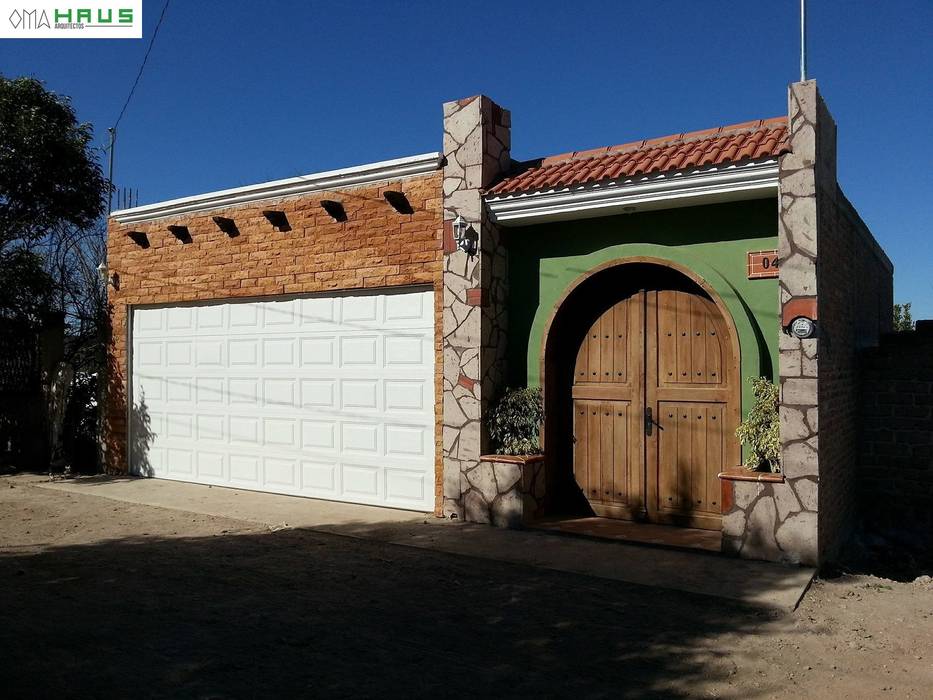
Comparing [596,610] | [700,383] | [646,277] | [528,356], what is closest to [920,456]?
[700,383]

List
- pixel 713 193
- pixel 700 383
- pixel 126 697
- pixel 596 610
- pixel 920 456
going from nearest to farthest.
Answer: pixel 126 697, pixel 596 610, pixel 713 193, pixel 700 383, pixel 920 456

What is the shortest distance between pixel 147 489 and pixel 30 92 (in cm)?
711

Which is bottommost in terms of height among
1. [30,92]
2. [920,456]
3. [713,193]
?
[920,456]

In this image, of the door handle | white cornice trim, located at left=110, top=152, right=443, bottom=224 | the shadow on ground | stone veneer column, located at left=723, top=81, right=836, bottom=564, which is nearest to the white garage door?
white cornice trim, located at left=110, top=152, right=443, bottom=224

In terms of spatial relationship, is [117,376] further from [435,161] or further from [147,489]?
[435,161]

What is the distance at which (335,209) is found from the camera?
30.7 feet

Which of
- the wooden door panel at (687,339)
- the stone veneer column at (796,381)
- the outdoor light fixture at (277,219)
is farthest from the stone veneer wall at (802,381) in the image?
the outdoor light fixture at (277,219)

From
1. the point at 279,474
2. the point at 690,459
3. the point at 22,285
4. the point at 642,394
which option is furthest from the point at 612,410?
the point at 22,285

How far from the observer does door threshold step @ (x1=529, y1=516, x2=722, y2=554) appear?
282 inches

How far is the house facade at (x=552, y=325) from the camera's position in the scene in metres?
6.69

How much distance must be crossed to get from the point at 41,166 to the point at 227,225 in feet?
15.1

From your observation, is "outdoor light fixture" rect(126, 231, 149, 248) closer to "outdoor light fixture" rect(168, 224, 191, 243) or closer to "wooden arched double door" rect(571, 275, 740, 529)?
"outdoor light fixture" rect(168, 224, 191, 243)

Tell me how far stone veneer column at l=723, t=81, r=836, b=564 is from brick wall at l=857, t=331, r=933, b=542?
2720mm

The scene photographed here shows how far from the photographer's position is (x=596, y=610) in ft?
17.7
